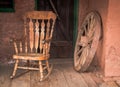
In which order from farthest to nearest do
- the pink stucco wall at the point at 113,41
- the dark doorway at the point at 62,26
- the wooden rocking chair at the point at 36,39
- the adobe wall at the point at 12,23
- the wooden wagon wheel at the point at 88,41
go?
1. the dark doorway at the point at 62,26
2. the adobe wall at the point at 12,23
3. the wooden rocking chair at the point at 36,39
4. the wooden wagon wheel at the point at 88,41
5. the pink stucco wall at the point at 113,41

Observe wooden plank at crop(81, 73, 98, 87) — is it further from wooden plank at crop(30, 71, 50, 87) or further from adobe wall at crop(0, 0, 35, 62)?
adobe wall at crop(0, 0, 35, 62)

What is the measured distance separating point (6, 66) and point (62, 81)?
1.34 metres

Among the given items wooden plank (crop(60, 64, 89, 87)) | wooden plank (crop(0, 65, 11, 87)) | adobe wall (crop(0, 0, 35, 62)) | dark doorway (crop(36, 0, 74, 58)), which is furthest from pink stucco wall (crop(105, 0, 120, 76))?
adobe wall (crop(0, 0, 35, 62))

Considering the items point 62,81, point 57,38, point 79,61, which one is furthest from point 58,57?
point 62,81

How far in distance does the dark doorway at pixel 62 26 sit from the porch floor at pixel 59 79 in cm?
68

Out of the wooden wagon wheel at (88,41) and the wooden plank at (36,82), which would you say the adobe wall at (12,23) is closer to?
the wooden plank at (36,82)

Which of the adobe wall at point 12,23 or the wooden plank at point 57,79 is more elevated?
the adobe wall at point 12,23

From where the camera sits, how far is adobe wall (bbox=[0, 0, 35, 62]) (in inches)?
203

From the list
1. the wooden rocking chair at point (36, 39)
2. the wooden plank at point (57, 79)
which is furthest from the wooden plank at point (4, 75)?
the wooden plank at point (57, 79)

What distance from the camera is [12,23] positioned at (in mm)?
5195

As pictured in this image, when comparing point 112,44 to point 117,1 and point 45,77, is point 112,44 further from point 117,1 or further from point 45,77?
point 45,77

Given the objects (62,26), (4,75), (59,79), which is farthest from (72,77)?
(62,26)

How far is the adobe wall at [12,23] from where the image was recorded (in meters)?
5.16

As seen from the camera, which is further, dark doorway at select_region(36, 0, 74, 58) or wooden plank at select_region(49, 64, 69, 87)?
dark doorway at select_region(36, 0, 74, 58)
